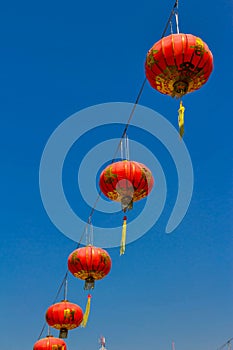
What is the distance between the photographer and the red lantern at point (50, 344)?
1145 cm

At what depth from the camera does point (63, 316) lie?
977 centimetres

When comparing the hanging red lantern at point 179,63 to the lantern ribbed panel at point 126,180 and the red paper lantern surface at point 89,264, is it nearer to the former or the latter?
the lantern ribbed panel at point 126,180

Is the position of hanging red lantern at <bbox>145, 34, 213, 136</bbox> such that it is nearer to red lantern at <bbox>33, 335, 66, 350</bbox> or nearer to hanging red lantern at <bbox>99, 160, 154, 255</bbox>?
hanging red lantern at <bbox>99, 160, 154, 255</bbox>

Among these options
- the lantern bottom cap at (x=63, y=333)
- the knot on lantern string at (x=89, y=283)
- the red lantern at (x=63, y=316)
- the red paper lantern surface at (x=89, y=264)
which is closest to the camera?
the red paper lantern surface at (x=89, y=264)

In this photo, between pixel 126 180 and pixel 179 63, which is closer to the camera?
pixel 179 63

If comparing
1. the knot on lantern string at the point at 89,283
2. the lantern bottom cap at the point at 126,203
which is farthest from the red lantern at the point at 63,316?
the lantern bottom cap at the point at 126,203

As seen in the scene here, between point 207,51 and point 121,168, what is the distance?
85.0 inches

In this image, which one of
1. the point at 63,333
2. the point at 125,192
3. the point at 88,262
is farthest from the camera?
the point at 63,333

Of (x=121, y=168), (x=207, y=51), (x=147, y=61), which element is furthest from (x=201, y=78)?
(x=121, y=168)

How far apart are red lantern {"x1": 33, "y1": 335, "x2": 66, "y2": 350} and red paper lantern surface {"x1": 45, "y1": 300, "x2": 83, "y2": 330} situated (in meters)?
1.82

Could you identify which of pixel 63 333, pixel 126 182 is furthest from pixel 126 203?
pixel 63 333

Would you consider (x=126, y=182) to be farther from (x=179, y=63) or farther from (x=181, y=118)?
(x=179, y=63)

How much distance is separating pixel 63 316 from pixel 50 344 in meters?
2.20

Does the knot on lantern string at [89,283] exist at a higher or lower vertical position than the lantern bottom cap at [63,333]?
higher
